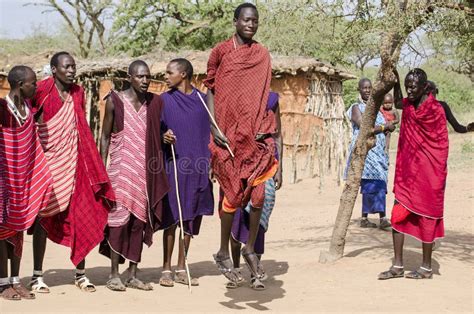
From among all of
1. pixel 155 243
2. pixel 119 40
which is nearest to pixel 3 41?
pixel 119 40

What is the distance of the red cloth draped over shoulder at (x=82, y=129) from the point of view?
590cm

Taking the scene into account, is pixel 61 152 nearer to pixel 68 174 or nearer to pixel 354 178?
pixel 68 174

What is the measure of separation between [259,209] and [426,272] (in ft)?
5.38

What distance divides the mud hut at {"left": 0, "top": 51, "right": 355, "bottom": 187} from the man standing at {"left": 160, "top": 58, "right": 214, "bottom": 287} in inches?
406

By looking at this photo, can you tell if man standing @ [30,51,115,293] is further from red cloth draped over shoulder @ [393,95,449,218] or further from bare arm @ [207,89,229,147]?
red cloth draped over shoulder @ [393,95,449,218]

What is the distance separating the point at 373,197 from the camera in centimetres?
949

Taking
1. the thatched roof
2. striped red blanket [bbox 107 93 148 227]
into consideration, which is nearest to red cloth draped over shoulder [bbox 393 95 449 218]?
striped red blanket [bbox 107 93 148 227]

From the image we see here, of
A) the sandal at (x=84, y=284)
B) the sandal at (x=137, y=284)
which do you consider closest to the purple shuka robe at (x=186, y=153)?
the sandal at (x=137, y=284)

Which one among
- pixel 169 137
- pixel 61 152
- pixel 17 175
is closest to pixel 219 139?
pixel 169 137

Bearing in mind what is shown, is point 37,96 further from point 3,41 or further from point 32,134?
point 3,41

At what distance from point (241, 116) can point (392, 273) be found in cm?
194

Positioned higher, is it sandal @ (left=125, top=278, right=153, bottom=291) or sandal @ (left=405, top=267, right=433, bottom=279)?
sandal @ (left=405, top=267, right=433, bottom=279)

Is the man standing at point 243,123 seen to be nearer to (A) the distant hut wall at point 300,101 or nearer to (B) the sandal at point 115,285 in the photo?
(B) the sandal at point 115,285

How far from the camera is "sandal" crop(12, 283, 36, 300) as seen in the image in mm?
5707
